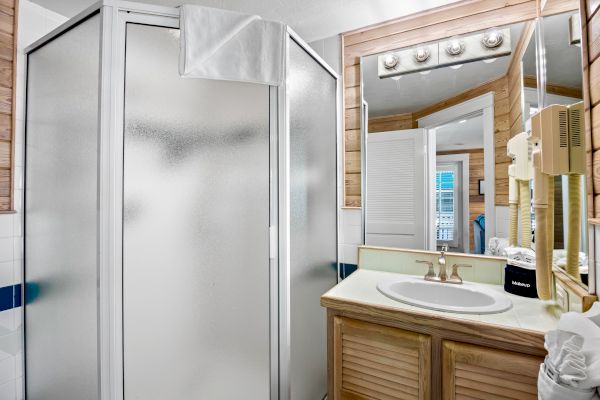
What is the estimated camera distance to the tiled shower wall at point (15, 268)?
4.97ft

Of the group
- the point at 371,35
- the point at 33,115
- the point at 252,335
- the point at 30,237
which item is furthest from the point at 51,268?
the point at 371,35

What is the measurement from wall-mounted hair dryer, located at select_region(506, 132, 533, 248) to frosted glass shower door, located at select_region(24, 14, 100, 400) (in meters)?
1.86

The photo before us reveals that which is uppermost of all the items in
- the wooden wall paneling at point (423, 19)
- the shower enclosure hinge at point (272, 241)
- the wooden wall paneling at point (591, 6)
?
the wooden wall paneling at point (423, 19)

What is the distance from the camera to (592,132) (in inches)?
37.7

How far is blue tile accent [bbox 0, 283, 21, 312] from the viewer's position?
1.51 meters

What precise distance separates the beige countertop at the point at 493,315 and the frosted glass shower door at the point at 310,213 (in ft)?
0.77

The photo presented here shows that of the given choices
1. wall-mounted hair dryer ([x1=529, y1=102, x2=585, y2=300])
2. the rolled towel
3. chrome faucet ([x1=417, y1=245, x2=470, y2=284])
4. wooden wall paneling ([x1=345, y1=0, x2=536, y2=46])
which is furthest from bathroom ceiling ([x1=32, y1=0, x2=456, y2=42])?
the rolled towel

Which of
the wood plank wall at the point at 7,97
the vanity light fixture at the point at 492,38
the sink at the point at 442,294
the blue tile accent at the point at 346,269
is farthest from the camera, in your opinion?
the blue tile accent at the point at 346,269

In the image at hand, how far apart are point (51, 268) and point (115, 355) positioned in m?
0.62

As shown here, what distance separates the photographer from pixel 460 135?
1659mm

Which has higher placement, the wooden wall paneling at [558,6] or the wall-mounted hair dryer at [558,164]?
the wooden wall paneling at [558,6]

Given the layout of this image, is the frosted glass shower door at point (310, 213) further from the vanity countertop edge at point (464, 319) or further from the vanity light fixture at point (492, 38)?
the vanity light fixture at point (492, 38)

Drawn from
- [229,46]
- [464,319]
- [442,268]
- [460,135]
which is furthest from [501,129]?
[229,46]

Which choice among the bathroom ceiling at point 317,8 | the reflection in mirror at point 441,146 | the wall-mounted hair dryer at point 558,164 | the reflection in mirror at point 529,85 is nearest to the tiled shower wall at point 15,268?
the bathroom ceiling at point 317,8
